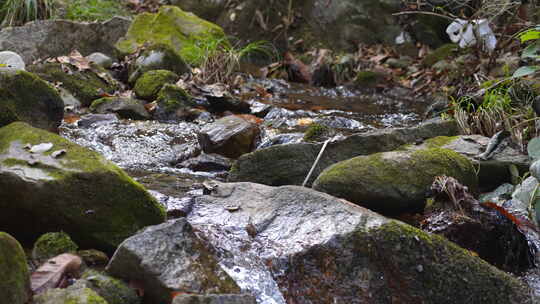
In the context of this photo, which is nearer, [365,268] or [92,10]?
[365,268]

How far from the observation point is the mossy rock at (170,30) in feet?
28.0

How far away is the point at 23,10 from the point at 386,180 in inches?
293

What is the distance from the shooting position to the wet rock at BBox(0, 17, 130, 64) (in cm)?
728

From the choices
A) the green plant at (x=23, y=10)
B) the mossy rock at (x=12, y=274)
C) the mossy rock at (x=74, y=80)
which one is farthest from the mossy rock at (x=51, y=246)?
the green plant at (x=23, y=10)

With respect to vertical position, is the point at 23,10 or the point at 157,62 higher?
the point at 23,10

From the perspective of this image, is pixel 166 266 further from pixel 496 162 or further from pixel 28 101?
pixel 496 162

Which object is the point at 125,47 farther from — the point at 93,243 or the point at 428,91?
the point at 93,243

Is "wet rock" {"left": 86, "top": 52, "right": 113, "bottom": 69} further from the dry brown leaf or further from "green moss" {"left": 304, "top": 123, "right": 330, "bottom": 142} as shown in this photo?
the dry brown leaf

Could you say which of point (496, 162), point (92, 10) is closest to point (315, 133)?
point (496, 162)

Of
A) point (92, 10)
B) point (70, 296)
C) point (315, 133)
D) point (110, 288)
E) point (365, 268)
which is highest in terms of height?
point (70, 296)

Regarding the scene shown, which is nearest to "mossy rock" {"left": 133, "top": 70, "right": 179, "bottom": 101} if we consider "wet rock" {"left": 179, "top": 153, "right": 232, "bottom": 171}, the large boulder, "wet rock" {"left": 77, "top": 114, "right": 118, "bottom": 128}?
"wet rock" {"left": 77, "top": 114, "right": 118, "bottom": 128}

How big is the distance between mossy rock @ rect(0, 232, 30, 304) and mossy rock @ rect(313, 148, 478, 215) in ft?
5.47

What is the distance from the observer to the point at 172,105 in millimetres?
5668

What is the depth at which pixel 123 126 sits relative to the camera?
16.6 ft
